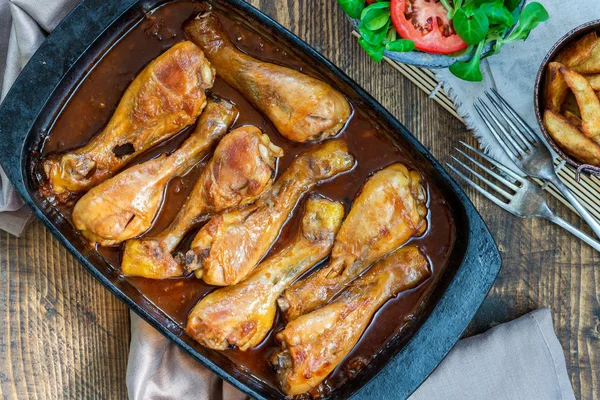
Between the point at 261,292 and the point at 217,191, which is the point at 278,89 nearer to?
the point at 217,191

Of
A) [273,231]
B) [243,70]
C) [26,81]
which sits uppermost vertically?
[26,81]

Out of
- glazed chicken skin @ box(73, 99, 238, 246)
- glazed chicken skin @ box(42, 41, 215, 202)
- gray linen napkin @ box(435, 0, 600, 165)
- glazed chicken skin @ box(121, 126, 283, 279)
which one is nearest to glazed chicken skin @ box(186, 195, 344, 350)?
glazed chicken skin @ box(121, 126, 283, 279)

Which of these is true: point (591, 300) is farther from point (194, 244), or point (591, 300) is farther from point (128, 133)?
point (128, 133)

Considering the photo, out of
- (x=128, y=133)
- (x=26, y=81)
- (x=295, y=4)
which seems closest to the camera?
(x=26, y=81)

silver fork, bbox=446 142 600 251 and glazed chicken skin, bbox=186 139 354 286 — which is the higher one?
glazed chicken skin, bbox=186 139 354 286

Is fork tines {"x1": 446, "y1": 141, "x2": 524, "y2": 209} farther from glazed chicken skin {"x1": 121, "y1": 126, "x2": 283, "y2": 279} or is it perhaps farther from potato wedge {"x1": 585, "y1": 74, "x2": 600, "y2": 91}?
glazed chicken skin {"x1": 121, "y1": 126, "x2": 283, "y2": 279}

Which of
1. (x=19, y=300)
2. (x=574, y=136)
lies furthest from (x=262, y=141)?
(x=19, y=300)

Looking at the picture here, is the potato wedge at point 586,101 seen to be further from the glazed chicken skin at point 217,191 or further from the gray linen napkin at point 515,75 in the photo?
the glazed chicken skin at point 217,191
